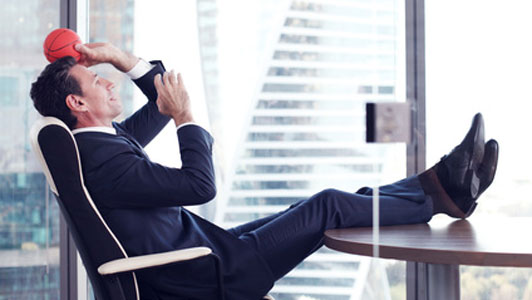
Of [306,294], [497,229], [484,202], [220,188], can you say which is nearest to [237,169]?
[220,188]

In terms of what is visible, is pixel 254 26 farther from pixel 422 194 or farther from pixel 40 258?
pixel 40 258

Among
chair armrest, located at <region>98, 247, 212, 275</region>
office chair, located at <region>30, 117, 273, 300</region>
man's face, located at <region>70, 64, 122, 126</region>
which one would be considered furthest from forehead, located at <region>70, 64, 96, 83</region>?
chair armrest, located at <region>98, 247, 212, 275</region>

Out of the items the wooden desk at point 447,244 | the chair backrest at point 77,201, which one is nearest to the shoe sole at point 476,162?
the wooden desk at point 447,244

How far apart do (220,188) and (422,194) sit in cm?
128

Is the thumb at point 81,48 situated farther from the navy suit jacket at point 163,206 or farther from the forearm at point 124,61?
the navy suit jacket at point 163,206

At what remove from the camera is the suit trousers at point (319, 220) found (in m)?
1.82

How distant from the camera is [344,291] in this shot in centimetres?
290

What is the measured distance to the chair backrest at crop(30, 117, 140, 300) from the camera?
1488mm

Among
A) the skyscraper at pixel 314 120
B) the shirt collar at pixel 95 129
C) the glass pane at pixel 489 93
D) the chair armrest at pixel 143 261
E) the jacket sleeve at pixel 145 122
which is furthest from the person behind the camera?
the skyscraper at pixel 314 120

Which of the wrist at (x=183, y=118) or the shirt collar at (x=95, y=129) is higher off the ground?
the wrist at (x=183, y=118)

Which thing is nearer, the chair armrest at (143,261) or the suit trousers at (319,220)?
the chair armrest at (143,261)

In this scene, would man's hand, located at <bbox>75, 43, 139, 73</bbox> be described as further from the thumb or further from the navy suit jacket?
the navy suit jacket

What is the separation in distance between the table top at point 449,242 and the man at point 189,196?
9 cm

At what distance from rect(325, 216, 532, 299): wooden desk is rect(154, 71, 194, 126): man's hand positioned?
0.56 metres
